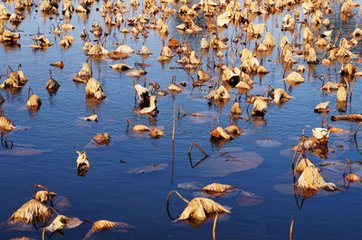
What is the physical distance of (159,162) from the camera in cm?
3294

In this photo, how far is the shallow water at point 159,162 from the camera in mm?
26547

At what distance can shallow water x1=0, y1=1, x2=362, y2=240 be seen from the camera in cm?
2655

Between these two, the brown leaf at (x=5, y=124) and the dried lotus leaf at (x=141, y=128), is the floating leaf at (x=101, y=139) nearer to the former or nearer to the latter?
the dried lotus leaf at (x=141, y=128)

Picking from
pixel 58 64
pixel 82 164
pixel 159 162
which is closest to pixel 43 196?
pixel 82 164

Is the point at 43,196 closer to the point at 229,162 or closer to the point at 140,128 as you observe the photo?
the point at 229,162

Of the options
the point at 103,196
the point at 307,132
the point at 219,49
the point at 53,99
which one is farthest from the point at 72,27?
the point at 103,196

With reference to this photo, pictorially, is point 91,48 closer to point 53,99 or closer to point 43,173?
point 53,99

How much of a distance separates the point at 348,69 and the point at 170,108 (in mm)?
19519

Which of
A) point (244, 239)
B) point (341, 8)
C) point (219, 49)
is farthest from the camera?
point (341, 8)

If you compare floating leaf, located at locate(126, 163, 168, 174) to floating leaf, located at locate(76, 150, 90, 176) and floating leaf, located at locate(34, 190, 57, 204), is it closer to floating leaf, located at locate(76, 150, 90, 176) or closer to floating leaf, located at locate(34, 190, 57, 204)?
floating leaf, located at locate(76, 150, 90, 176)

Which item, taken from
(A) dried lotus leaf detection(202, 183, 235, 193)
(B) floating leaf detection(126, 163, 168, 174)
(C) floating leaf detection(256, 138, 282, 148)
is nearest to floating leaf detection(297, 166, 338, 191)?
(A) dried lotus leaf detection(202, 183, 235, 193)

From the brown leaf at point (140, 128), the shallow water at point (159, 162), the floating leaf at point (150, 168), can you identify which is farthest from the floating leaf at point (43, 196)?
the brown leaf at point (140, 128)

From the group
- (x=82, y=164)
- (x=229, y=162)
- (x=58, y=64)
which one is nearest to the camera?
(x=82, y=164)

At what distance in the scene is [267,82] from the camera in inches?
2014
